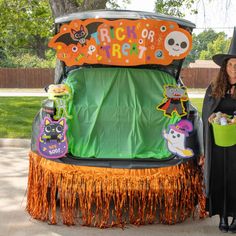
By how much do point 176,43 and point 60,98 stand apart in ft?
3.97

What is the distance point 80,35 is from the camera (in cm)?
452

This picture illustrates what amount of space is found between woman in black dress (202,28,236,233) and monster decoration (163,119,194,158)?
6.7 inches

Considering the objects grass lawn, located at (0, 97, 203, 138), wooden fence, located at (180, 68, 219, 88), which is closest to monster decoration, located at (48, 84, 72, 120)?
grass lawn, located at (0, 97, 203, 138)

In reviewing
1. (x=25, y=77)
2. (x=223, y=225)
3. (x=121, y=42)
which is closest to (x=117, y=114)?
(x=121, y=42)

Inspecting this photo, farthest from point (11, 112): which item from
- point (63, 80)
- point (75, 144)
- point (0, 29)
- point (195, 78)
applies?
point (195, 78)

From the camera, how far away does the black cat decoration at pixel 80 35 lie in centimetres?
446

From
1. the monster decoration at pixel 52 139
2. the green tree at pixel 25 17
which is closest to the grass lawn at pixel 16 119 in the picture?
the green tree at pixel 25 17

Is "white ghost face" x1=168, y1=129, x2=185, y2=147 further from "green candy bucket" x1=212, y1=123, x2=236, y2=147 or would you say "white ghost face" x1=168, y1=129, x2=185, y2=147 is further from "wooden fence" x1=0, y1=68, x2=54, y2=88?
"wooden fence" x1=0, y1=68, x2=54, y2=88

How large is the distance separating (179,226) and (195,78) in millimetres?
29614

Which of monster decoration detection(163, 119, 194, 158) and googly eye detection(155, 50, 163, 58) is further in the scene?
googly eye detection(155, 50, 163, 58)

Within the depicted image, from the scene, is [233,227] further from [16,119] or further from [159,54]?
[16,119]

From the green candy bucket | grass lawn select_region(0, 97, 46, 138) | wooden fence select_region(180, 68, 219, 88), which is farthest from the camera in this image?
wooden fence select_region(180, 68, 219, 88)

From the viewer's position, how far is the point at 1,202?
4.84m

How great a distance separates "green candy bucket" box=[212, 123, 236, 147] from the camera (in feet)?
12.7
